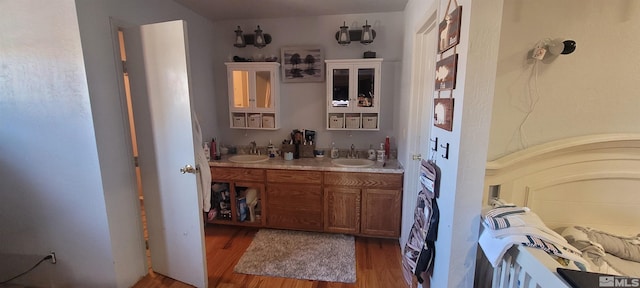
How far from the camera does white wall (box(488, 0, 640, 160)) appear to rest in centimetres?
145

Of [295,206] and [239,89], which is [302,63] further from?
[295,206]

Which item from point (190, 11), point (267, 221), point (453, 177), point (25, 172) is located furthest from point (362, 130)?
point (25, 172)

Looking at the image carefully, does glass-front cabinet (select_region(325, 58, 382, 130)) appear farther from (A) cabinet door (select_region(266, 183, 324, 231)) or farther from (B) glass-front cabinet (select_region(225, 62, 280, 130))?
(A) cabinet door (select_region(266, 183, 324, 231))

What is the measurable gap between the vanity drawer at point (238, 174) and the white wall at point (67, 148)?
2.60 ft

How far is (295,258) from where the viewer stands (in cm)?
228

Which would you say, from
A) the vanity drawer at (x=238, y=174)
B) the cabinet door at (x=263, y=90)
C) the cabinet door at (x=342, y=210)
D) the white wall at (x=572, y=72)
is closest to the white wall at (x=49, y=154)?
the vanity drawer at (x=238, y=174)

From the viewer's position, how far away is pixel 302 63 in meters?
2.85

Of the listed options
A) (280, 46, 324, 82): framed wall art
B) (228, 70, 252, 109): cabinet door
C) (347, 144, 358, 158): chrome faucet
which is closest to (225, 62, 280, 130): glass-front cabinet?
(228, 70, 252, 109): cabinet door

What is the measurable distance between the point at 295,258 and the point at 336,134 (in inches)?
54.1

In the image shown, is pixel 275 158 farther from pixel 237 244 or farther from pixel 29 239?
pixel 29 239

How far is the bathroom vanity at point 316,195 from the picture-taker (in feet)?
8.02

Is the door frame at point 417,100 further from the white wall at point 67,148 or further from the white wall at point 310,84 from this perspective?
the white wall at point 67,148

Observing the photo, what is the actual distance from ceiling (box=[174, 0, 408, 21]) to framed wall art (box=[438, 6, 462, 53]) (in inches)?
45.9

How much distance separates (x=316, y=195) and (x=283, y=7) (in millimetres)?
1876
